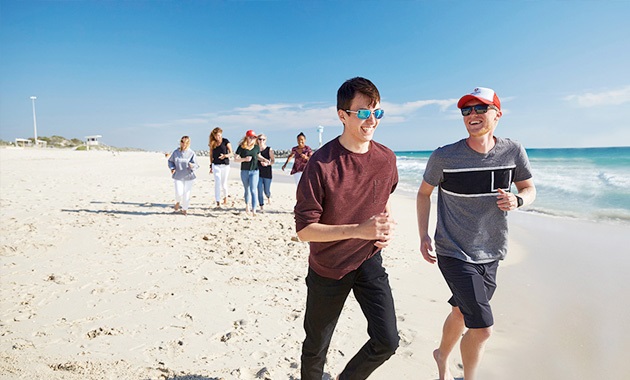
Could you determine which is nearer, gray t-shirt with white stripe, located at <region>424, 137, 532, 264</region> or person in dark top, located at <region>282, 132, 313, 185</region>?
gray t-shirt with white stripe, located at <region>424, 137, 532, 264</region>

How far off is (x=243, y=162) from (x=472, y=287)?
7.28 m

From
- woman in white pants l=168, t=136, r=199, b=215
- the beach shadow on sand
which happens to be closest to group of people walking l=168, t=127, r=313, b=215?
woman in white pants l=168, t=136, r=199, b=215

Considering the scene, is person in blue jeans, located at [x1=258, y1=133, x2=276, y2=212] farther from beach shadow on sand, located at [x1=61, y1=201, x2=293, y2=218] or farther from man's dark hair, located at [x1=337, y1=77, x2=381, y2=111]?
man's dark hair, located at [x1=337, y1=77, x2=381, y2=111]

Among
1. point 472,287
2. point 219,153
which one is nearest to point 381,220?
point 472,287

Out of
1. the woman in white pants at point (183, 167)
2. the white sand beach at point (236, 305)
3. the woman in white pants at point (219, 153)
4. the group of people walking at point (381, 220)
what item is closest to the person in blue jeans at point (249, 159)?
the woman in white pants at point (219, 153)

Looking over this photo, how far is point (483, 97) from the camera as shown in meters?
2.53

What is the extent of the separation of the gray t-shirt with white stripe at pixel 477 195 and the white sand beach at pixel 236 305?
119 cm

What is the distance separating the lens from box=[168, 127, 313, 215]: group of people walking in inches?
358

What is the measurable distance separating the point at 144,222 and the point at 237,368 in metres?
6.29

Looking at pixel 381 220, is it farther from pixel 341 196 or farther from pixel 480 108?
pixel 480 108

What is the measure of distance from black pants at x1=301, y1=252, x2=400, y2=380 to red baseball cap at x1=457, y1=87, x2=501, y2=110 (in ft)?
4.05

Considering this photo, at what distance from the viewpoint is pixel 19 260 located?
224 inches

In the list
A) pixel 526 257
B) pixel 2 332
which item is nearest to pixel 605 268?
pixel 526 257

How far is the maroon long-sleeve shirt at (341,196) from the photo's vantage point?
211 cm
